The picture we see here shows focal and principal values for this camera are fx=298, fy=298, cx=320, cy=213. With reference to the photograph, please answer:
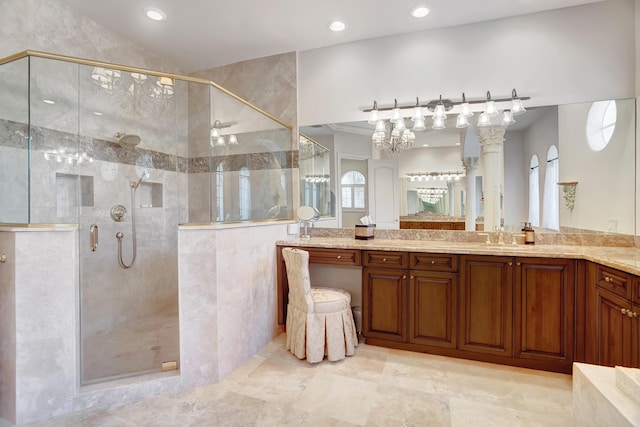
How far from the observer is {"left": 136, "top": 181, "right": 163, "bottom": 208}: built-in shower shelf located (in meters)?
2.64

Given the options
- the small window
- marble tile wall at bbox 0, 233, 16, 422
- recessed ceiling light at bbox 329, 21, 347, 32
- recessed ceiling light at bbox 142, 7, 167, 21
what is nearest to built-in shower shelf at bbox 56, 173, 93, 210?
marble tile wall at bbox 0, 233, 16, 422

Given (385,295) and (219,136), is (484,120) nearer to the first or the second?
(385,295)

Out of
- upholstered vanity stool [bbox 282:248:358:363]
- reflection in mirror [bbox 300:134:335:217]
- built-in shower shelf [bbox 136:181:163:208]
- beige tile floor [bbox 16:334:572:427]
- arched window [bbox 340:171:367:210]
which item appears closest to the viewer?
beige tile floor [bbox 16:334:572:427]

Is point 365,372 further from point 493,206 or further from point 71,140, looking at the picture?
point 71,140

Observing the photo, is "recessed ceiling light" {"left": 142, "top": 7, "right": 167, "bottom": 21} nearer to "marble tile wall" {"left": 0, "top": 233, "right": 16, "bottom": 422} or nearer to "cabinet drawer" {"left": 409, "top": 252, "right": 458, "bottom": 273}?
"marble tile wall" {"left": 0, "top": 233, "right": 16, "bottom": 422}

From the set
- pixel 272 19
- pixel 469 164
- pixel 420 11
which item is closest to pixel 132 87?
pixel 272 19

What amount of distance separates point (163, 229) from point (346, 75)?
2.32 meters

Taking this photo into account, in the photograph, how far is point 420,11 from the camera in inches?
102

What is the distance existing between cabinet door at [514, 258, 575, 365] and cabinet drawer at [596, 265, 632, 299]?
0.18 metres

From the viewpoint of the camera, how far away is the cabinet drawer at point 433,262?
2.33 m

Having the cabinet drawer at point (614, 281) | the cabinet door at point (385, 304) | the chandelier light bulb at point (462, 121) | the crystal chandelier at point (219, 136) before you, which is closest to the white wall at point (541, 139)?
the chandelier light bulb at point (462, 121)

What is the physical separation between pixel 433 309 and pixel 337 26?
8.77 ft

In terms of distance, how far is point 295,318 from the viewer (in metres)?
2.45

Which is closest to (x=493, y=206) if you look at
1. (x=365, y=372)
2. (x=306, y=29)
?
(x=365, y=372)
